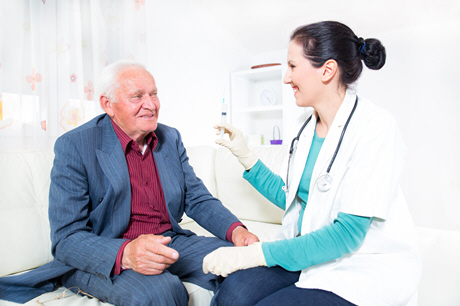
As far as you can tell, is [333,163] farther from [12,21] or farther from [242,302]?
[12,21]

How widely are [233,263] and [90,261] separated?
431 millimetres

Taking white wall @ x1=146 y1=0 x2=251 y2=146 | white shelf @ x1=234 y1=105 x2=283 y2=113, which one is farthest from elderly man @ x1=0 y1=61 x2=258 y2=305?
white shelf @ x1=234 y1=105 x2=283 y2=113

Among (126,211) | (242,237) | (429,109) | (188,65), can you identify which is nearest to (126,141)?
(126,211)

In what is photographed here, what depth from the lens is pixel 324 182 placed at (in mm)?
875

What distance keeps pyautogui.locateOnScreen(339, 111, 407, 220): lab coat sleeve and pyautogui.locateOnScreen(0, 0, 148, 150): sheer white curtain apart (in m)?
1.51

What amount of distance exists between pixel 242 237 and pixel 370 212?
1.53ft

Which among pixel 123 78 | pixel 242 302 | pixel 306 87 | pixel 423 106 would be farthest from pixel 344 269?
pixel 423 106

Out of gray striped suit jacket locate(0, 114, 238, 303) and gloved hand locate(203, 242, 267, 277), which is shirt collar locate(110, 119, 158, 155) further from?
gloved hand locate(203, 242, 267, 277)

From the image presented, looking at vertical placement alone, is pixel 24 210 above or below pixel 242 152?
below

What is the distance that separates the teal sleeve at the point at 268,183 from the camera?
47.3 inches

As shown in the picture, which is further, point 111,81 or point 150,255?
point 111,81

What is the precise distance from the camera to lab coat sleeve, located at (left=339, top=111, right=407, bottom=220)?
2.55 ft

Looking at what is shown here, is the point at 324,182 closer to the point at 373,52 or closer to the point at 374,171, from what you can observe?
the point at 374,171

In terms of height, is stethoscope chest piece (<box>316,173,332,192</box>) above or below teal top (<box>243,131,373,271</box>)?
above
